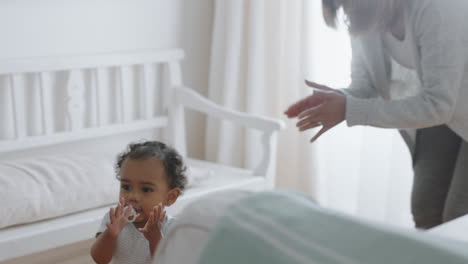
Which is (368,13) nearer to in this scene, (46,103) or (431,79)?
(431,79)

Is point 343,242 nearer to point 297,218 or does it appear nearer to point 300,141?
point 297,218

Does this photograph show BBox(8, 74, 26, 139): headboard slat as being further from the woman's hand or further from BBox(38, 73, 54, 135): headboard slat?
the woman's hand

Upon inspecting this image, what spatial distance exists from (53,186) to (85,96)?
63 cm

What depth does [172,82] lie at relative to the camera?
2752 mm

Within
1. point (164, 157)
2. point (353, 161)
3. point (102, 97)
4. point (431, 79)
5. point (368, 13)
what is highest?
point (368, 13)

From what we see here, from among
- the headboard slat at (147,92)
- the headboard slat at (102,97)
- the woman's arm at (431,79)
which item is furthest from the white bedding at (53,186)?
the woman's arm at (431,79)

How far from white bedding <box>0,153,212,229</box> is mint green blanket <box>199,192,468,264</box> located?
1.41 metres

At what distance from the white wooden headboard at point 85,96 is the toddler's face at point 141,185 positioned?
1123 millimetres

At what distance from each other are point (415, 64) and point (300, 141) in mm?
1223

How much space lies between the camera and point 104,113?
8.77ft

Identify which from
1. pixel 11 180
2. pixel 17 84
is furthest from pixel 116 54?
pixel 11 180

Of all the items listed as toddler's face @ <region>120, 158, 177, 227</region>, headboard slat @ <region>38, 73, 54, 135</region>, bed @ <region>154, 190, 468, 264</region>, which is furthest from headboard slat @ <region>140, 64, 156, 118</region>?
bed @ <region>154, 190, 468, 264</region>

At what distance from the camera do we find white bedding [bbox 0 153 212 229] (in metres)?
1.95

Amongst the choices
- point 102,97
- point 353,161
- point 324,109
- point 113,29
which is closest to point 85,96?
point 102,97
